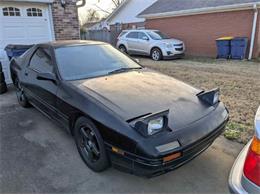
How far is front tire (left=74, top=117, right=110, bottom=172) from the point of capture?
2.41 meters

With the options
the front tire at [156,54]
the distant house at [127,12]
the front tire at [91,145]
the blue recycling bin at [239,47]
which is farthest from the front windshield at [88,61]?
the distant house at [127,12]

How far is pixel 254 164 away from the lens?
5.02 feet

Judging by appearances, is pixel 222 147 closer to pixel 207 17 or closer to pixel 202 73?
pixel 202 73

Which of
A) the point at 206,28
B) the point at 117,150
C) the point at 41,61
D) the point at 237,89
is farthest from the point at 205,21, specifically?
the point at 117,150

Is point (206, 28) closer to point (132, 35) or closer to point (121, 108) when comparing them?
point (132, 35)

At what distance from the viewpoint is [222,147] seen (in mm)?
3154

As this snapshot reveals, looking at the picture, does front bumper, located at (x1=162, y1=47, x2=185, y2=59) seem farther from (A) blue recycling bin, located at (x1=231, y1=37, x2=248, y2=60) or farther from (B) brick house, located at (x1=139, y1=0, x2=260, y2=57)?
(A) blue recycling bin, located at (x1=231, y1=37, x2=248, y2=60)

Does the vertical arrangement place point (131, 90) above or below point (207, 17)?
below

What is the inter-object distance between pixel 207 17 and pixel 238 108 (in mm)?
9082

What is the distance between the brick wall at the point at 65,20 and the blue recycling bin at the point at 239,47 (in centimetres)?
737

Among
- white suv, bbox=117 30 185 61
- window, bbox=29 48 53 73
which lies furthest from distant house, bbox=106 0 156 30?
window, bbox=29 48 53 73

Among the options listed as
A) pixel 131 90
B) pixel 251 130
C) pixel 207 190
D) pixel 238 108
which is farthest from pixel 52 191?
pixel 238 108

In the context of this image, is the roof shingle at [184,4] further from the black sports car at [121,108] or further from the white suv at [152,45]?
the black sports car at [121,108]

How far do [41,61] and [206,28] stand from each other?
10.8 m
